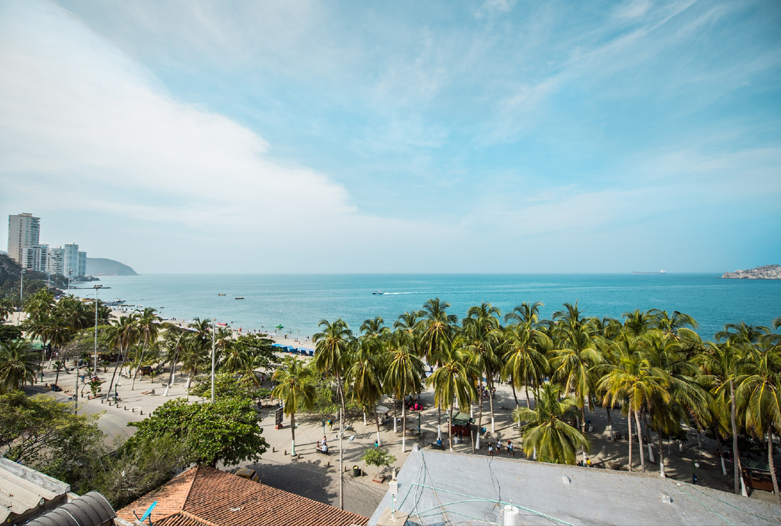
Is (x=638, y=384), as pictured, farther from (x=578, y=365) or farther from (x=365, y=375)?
(x=365, y=375)

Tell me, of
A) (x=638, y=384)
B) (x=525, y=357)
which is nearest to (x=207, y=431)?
(x=525, y=357)

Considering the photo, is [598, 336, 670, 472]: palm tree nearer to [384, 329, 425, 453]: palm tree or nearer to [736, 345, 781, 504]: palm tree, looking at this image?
[736, 345, 781, 504]: palm tree

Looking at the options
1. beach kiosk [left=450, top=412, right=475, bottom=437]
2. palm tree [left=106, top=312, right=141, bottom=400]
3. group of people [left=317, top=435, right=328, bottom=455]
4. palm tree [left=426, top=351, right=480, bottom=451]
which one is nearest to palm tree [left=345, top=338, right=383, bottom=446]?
group of people [left=317, top=435, right=328, bottom=455]

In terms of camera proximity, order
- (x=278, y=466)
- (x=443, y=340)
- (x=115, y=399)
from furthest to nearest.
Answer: (x=115, y=399), (x=443, y=340), (x=278, y=466)

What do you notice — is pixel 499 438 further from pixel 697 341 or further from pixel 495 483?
pixel 495 483

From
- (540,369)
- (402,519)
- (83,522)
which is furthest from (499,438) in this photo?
(83,522)
